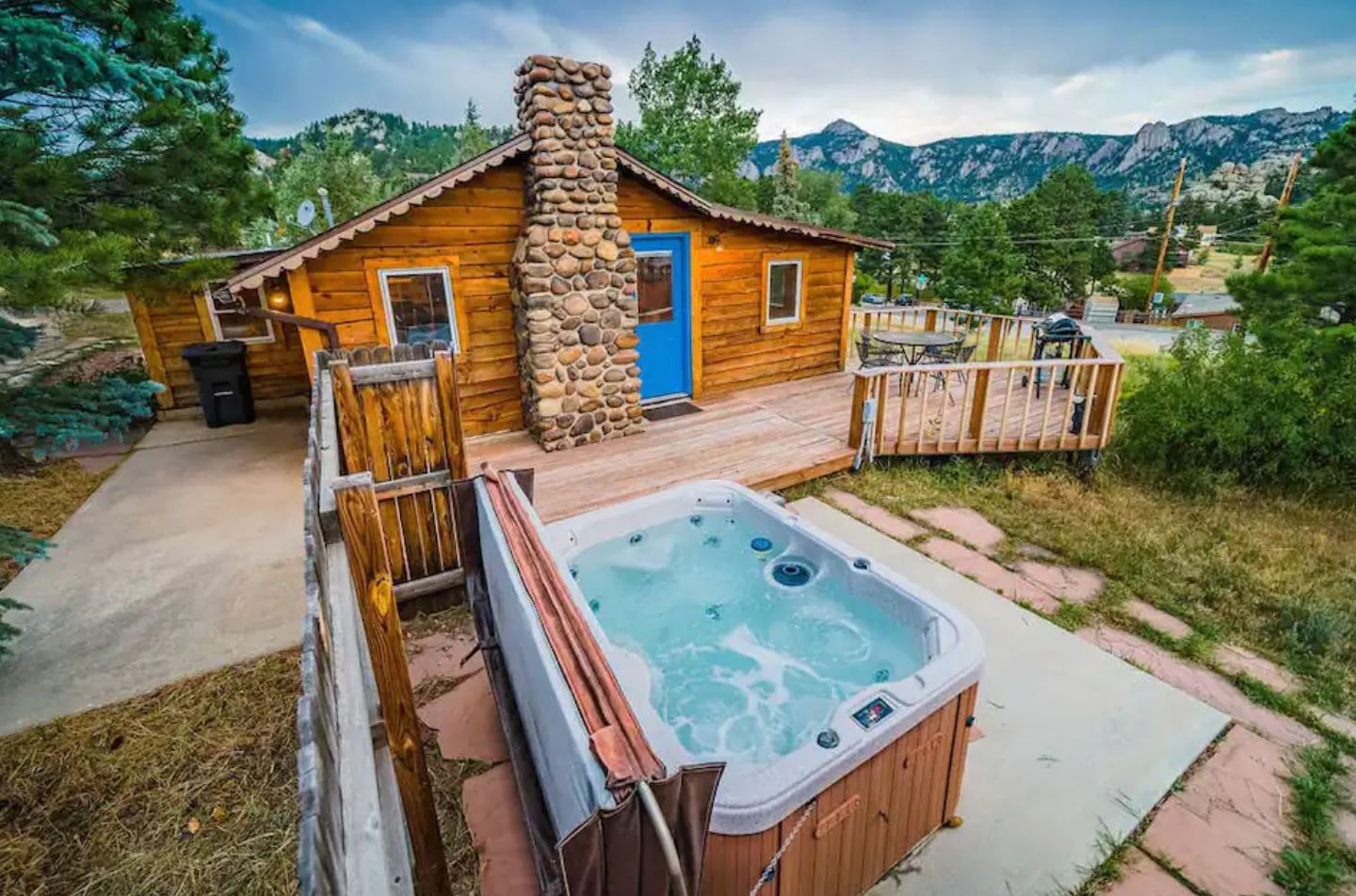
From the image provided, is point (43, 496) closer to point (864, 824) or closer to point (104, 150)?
point (104, 150)

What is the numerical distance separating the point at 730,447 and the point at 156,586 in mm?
4692

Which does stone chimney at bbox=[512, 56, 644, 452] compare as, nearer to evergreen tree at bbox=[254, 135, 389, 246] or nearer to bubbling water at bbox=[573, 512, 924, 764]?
bubbling water at bbox=[573, 512, 924, 764]

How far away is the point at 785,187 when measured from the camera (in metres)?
36.4

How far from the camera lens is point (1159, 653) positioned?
3516 mm

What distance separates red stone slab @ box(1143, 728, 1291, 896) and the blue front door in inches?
226

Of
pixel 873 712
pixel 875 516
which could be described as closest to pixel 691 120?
pixel 875 516

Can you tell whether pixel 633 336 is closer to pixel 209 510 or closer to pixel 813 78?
pixel 209 510

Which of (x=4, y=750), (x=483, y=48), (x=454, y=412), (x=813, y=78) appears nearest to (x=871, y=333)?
(x=454, y=412)

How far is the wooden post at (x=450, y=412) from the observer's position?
3.63 m

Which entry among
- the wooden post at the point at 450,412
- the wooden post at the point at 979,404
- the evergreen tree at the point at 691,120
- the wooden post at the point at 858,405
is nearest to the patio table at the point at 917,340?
the wooden post at the point at 979,404

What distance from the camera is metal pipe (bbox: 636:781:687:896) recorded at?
135 centimetres

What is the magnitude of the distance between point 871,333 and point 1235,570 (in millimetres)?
4836

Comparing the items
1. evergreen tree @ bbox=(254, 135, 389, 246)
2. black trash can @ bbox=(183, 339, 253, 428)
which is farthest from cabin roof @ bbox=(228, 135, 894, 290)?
evergreen tree @ bbox=(254, 135, 389, 246)

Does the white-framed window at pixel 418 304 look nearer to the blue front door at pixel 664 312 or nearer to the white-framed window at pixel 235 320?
the blue front door at pixel 664 312
